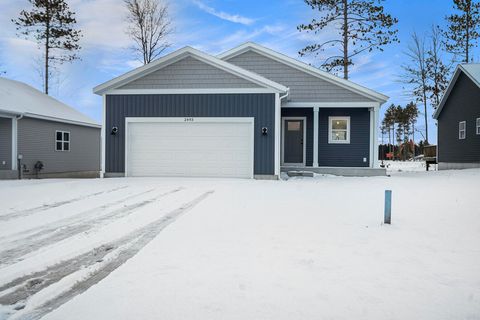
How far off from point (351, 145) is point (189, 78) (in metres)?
7.73

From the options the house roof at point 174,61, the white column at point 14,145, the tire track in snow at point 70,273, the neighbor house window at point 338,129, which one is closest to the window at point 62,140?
the white column at point 14,145

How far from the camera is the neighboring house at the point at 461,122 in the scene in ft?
57.2

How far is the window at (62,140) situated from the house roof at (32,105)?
0.77 m

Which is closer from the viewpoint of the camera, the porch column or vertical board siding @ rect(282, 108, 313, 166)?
the porch column

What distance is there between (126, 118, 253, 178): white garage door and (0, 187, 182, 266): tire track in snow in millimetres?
5830

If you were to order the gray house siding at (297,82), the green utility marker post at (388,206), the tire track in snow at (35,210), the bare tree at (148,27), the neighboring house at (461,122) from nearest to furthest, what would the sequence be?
the green utility marker post at (388,206), the tire track in snow at (35,210), the gray house siding at (297,82), the neighboring house at (461,122), the bare tree at (148,27)

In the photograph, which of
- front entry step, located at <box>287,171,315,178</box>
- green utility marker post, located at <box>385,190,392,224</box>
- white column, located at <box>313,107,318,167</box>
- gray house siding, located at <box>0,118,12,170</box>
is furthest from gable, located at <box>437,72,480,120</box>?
gray house siding, located at <box>0,118,12,170</box>

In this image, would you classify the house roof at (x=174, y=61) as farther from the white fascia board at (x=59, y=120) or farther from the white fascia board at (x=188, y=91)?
the white fascia board at (x=59, y=120)

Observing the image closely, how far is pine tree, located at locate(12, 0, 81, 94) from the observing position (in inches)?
880

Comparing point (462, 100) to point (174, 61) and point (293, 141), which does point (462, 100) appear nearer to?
point (293, 141)

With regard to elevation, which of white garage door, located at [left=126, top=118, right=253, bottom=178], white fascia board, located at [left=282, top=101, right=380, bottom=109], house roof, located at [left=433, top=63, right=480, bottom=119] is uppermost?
house roof, located at [left=433, top=63, right=480, bottom=119]

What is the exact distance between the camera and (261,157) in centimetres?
1233

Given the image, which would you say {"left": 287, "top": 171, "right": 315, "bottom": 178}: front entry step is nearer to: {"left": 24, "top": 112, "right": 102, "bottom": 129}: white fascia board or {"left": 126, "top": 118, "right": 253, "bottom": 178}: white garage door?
{"left": 126, "top": 118, "right": 253, "bottom": 178}: white garage door

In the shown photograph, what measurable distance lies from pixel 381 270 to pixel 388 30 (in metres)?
21.6
